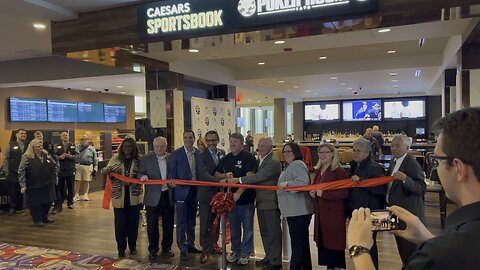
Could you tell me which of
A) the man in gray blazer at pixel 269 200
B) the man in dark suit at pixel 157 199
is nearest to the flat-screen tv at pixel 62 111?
the man in dark suit at pixel 157 199

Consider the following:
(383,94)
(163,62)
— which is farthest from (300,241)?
(383,94)

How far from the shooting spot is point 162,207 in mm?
5160

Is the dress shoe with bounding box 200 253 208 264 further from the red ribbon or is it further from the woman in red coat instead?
the woman in red coat

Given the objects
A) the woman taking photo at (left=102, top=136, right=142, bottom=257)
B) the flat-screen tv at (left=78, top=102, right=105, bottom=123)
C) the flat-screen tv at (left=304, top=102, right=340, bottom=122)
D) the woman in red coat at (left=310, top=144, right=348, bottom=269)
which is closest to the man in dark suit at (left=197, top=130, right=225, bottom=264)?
the woman taking photo at (left=102, top=136, right=142, bottom=257)

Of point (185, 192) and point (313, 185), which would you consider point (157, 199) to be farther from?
point (313, 185)

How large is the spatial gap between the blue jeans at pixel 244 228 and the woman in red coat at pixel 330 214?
888 millimetres

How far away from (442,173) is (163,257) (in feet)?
15.2

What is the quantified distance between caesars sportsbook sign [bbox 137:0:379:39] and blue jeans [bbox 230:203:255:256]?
2148mm

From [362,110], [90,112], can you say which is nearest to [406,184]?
[90,112]

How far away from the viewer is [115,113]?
51.5ft

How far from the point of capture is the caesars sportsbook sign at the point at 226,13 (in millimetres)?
4133

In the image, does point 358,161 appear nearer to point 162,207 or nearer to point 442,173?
point 162,207

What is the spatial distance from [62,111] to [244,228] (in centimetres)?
1072

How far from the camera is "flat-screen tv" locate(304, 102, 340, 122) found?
62.6 feet
